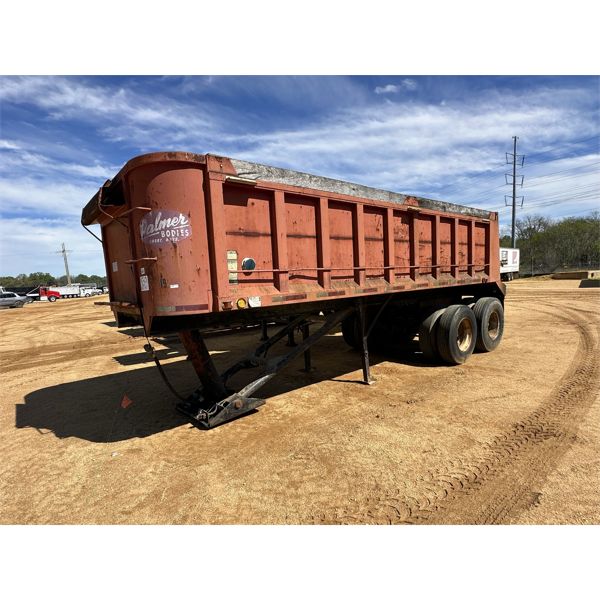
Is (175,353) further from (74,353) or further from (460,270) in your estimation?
(460,270)

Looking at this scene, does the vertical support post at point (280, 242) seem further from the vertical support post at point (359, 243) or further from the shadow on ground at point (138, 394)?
the shadow on ground at point (138, 394)

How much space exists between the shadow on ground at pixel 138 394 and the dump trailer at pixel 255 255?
0.67 m

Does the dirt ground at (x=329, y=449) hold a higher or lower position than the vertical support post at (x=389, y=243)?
lower

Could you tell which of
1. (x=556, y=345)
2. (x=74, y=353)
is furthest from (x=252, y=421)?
(x=74, y=353)

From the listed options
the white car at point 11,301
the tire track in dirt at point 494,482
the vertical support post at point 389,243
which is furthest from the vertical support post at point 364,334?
the white car at point 11,301

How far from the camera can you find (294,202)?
180 inches

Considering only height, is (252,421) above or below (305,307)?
below

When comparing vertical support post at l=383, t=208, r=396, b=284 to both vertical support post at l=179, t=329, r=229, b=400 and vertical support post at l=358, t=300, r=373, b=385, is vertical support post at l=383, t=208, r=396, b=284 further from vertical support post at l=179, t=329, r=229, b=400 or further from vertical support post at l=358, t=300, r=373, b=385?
vertical support post at l=179, t=329, r=229, b=400

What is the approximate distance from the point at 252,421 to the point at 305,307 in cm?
163

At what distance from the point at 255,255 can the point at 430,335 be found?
4280 millimetres

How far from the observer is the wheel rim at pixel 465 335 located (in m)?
7.43

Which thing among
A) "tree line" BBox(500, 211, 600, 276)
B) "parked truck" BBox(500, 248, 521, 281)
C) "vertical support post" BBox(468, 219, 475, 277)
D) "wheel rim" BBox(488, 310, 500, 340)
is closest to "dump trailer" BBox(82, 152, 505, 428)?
"vertical support post" BBox(468, 219, 475, 277)

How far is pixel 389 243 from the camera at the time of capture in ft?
18.9

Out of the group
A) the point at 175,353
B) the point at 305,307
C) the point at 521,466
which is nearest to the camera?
the point at 521,466
